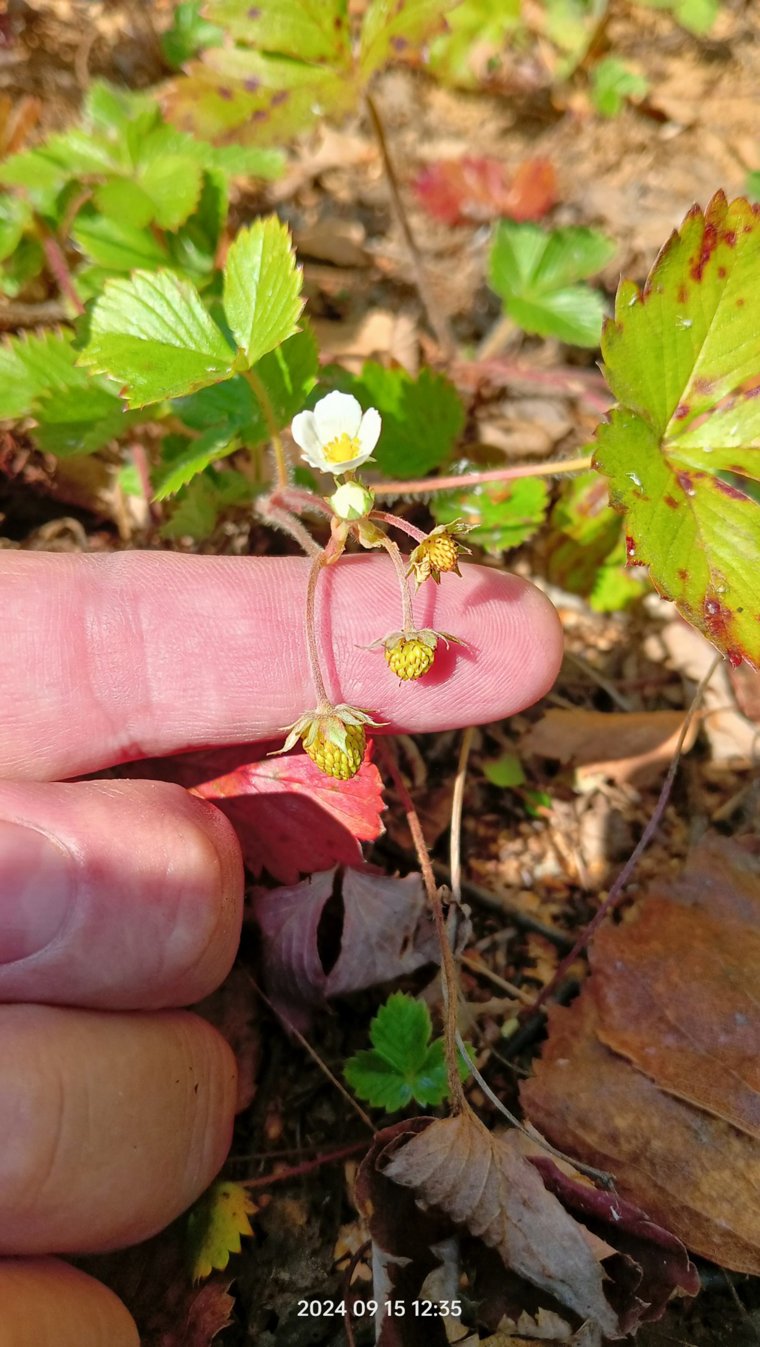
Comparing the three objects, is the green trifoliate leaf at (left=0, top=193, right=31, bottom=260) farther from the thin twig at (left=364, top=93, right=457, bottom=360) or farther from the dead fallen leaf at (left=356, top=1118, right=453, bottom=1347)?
the dead fallen leaf at (left=356, top=1118, right=453, bottom=1347)

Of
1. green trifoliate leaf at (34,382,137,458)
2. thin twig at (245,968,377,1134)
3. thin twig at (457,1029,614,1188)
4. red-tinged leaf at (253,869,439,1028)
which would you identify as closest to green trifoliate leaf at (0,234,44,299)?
green trifoliate leaf at (34,382,137,458)

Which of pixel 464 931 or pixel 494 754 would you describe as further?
pixel 494 754

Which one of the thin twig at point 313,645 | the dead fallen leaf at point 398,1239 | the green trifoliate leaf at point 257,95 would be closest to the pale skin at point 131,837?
the thin twig at point 313,645

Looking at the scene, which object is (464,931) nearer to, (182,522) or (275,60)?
(182,522)

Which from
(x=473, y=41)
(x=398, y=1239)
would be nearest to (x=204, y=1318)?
(x=398, y=1239)

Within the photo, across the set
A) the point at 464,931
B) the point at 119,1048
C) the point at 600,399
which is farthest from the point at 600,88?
the point at 119,1048

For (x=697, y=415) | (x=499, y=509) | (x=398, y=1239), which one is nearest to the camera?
(x=398, y=1239)

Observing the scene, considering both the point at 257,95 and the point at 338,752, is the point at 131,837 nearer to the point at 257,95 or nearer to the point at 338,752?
the point at 338,752
